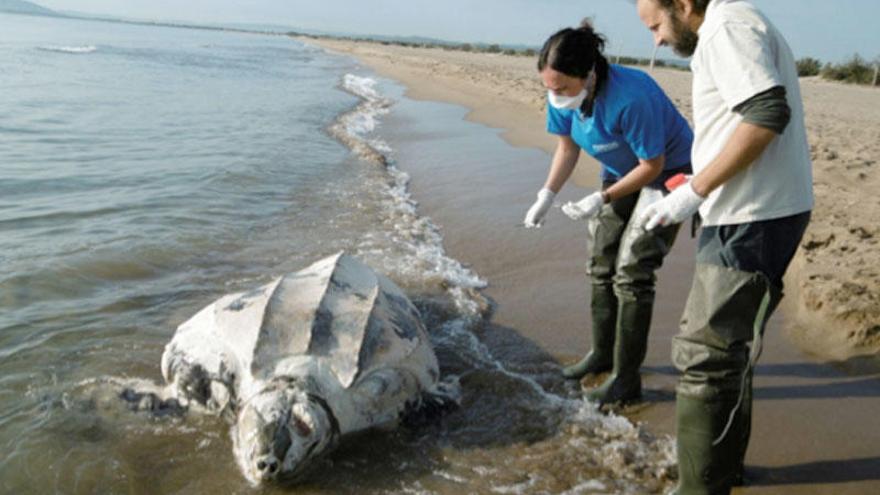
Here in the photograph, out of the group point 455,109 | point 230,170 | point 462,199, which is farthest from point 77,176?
point 455,109

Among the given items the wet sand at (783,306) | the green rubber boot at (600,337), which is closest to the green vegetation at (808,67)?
the wet sand at (783,306)

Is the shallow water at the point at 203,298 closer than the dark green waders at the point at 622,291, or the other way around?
the shallow water at the point at 203,298

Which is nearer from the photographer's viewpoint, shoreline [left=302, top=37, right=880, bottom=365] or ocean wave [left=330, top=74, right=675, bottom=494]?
ocean wave [left=330, top=74, right=675, bottom=494]

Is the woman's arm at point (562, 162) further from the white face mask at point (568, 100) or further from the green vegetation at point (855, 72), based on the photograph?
the green vegetation at point (855, 72)

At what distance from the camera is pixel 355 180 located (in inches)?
356

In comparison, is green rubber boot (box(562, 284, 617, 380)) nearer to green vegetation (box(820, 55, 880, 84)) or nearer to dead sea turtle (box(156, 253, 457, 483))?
dead sea turtle (box(156, 253, 457, 483))

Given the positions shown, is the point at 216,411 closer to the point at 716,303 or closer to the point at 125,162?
the point at 716,303

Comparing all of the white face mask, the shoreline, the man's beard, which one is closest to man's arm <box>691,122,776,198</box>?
the man's beard

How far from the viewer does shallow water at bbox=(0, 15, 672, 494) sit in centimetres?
307

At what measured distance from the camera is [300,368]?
319 centimetres

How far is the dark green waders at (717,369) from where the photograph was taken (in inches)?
92.2

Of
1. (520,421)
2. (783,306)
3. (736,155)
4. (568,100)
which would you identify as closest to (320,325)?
(520,421)

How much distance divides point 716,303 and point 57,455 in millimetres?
3134

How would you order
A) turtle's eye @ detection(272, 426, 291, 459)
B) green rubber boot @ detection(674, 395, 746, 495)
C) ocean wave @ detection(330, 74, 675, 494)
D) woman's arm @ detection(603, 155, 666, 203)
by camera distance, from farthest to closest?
woman's arm @ detection(603, 155, 666, 203), ocean wave @ detection(330, 74, 675, 494), turtle's eye @ detection(272, 426, 291, 459), green rubber boot @ detection(674, 395, 746, 495)
